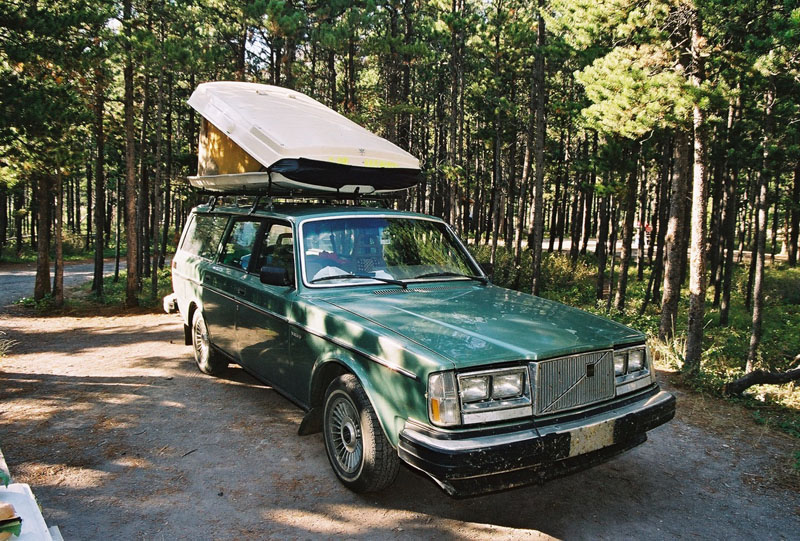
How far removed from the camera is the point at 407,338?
3492mm

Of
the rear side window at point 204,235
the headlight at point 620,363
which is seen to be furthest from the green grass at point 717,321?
the rear side window at point 204,235

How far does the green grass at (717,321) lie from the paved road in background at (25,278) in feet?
59.2

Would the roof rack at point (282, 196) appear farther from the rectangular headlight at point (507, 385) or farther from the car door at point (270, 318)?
the rectangular headlight at point (507, 385)

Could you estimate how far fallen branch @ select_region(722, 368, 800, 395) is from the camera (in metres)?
6.25

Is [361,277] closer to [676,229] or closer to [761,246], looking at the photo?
[676,229]

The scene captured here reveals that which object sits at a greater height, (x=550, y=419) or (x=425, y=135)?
(x=425, y=135)

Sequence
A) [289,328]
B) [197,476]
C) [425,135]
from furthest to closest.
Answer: [425,135]
[289,328]
[197,476]

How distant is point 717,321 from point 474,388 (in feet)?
71.5

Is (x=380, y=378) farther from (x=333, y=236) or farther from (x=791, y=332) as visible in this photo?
(x=791, y=332)

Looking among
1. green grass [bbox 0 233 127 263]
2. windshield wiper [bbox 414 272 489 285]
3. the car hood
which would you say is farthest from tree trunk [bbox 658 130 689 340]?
green grass [bbox 0 233 127 263]

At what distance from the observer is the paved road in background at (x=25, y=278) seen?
1985 centimetres

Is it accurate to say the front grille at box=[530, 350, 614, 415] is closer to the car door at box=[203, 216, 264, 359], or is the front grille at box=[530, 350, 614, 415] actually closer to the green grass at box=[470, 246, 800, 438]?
the green grass at box=[470, 246, 800, 438]

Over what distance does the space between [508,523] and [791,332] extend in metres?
20.1

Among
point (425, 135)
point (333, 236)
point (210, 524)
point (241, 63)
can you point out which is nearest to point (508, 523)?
point (210, 524)
